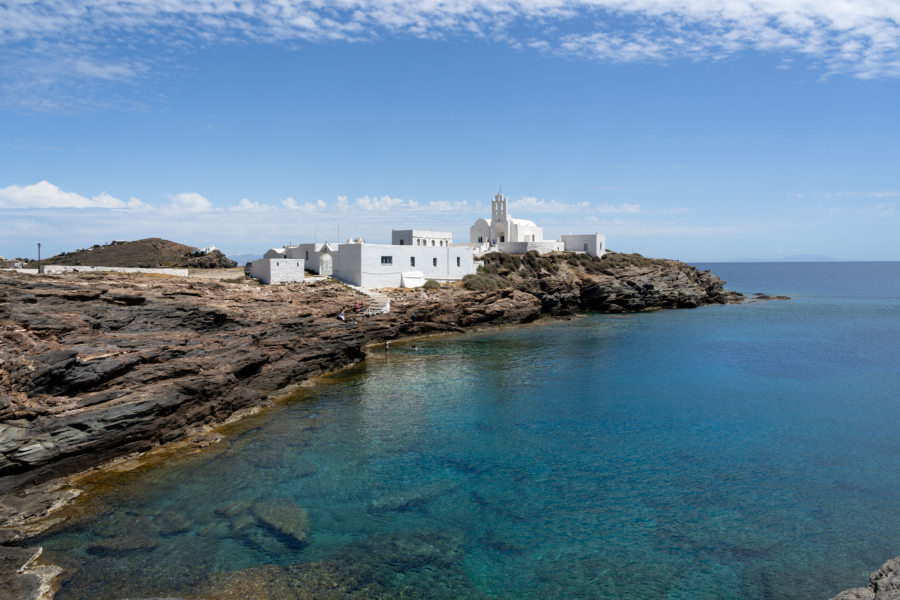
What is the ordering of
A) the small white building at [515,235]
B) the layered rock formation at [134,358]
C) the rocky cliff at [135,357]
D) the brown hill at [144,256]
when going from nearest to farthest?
the rocky cliff at [135,357] < the layered rock formation at [134,358] < the brown hill at [144,256] < the small white building at [515,235]

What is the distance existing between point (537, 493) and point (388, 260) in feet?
137

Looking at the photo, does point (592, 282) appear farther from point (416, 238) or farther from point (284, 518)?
point (284, 518)

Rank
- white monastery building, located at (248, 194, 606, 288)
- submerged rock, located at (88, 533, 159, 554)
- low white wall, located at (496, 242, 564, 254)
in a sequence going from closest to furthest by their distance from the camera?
1. submerged rock, located at (88, 533, 159, 554)
2. white monastery building, located at (248, 194, 606, 288)
3. low white wall, located at (496, 242, 564, 254)

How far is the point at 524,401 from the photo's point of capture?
29516 millimetres

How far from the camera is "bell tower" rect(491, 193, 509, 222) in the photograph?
3265 inches

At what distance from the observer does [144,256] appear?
66.8m

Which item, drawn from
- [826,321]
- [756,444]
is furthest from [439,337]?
[826,321]

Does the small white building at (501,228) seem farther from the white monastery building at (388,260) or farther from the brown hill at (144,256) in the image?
the brown hill at (144,256)

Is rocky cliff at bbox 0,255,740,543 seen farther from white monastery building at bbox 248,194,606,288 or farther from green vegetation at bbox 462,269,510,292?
green vegetation at bbox 462,269,510,292

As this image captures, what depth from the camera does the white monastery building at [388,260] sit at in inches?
1986

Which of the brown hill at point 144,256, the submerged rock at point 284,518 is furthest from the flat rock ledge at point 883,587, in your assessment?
the brown hill at point 144,256

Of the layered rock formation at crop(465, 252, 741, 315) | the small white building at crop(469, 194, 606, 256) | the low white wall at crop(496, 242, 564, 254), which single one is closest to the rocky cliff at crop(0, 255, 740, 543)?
the layered rock formation at crop(465, 252, 741, 315)

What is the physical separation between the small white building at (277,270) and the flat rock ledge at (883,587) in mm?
44923

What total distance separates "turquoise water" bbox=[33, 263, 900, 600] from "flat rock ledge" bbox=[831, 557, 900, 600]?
4.18 metres
